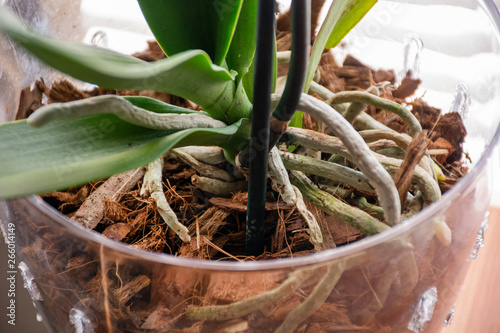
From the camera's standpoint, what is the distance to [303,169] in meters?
0.49

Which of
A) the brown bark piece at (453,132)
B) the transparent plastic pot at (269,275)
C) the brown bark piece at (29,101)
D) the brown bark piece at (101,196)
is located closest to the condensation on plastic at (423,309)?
the transparent plastic pot at (269,275)

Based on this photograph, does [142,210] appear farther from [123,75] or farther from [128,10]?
[128,10]

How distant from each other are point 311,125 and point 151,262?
33cm

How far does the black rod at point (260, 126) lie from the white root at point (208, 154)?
9 cm

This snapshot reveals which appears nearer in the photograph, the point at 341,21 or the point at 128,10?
the point at 341,21

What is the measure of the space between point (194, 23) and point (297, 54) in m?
0.15

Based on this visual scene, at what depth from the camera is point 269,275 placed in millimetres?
322

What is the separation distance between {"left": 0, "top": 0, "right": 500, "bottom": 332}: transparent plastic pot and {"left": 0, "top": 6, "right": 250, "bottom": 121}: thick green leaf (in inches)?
4.2

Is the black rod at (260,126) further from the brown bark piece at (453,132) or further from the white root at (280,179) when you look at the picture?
the brown bark piece at (453,132)

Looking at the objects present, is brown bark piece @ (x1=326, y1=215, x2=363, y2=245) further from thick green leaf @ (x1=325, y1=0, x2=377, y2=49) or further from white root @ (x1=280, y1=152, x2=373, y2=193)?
thick green leaf @ (x1=325, y1=0, x2=377, y2=49)

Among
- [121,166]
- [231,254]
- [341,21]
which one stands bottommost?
[231,254]

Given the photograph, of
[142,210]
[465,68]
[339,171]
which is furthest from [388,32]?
[142,210]

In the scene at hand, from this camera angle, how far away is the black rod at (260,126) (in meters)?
0.33

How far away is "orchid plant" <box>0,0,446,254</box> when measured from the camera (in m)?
0.32
